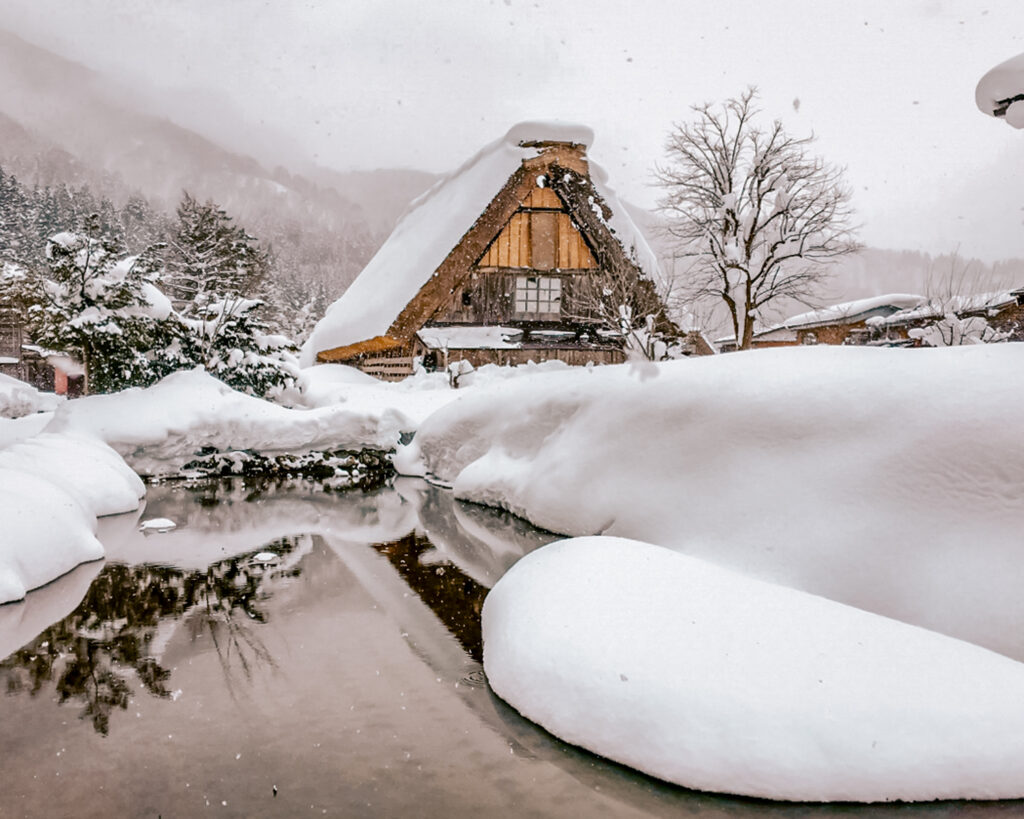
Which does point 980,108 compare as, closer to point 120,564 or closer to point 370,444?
point 120,564

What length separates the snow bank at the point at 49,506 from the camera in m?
5.19

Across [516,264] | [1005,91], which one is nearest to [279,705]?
[1005,91]

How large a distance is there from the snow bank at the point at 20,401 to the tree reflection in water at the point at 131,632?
1756 centimetres

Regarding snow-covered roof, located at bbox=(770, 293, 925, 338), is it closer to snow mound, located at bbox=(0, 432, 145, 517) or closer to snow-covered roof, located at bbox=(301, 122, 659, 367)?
snow-covered roof, located at bbox=(301, 122, 659, 367)

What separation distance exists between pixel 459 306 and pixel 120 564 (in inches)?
524

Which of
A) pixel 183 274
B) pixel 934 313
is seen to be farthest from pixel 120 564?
pixel 183 274

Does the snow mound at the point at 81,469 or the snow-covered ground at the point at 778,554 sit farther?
the snow mound at the point at 81,469

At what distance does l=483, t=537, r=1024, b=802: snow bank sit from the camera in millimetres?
2691

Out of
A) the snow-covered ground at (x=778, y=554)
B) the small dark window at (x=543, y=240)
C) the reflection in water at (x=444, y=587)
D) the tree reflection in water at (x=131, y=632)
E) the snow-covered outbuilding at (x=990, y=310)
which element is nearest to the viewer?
the snow-covered ground at (x=778, y=554)

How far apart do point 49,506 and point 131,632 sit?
2.12 meters

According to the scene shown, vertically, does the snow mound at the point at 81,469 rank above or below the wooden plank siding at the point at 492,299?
below

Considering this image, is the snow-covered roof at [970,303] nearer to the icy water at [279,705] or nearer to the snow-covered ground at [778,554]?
the snow-covered ground at [778,554]

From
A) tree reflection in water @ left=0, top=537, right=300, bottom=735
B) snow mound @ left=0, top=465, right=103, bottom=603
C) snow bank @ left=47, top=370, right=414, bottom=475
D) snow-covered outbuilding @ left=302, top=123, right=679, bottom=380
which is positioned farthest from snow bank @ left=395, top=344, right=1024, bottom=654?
snow-covered outbuilding @ left=302, top=123, right=679, bottom=380

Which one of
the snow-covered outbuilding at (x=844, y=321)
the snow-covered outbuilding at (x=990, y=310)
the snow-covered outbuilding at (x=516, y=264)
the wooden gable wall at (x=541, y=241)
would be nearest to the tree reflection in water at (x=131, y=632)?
the snow-covered outbuilding at (x=516, y=264)
